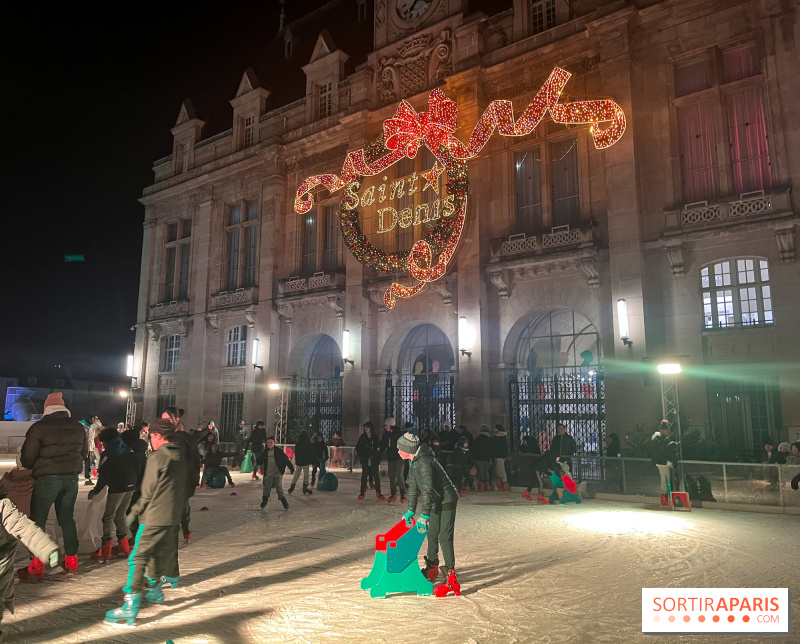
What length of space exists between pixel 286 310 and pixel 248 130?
33.5ft

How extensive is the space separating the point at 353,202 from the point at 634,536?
1732 centimetres

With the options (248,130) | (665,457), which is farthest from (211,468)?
(248,130)

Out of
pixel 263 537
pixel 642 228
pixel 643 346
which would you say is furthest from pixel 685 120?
pixel 263 537

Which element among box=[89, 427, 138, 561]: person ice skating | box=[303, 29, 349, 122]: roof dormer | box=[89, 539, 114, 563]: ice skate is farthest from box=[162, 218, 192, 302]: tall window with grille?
box=[89, 539, 114, 563]: ice skate

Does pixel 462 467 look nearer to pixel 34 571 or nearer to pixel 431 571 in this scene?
pixel 431 571

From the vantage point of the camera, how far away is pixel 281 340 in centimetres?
2666

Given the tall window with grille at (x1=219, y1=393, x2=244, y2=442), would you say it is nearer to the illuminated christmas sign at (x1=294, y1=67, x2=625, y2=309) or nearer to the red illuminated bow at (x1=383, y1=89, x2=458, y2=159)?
the illuminated christmas sign at (x1=294, y1=67, x2=625, y2=309)

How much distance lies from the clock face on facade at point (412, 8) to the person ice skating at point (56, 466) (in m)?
21.4

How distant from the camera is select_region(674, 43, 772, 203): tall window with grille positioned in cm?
1712

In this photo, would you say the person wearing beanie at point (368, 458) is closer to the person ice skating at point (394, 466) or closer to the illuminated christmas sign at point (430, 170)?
the person ice skating at point (394, 466)

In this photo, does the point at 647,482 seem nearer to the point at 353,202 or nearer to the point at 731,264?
the point at 731,264

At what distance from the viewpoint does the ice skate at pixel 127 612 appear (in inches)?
231
